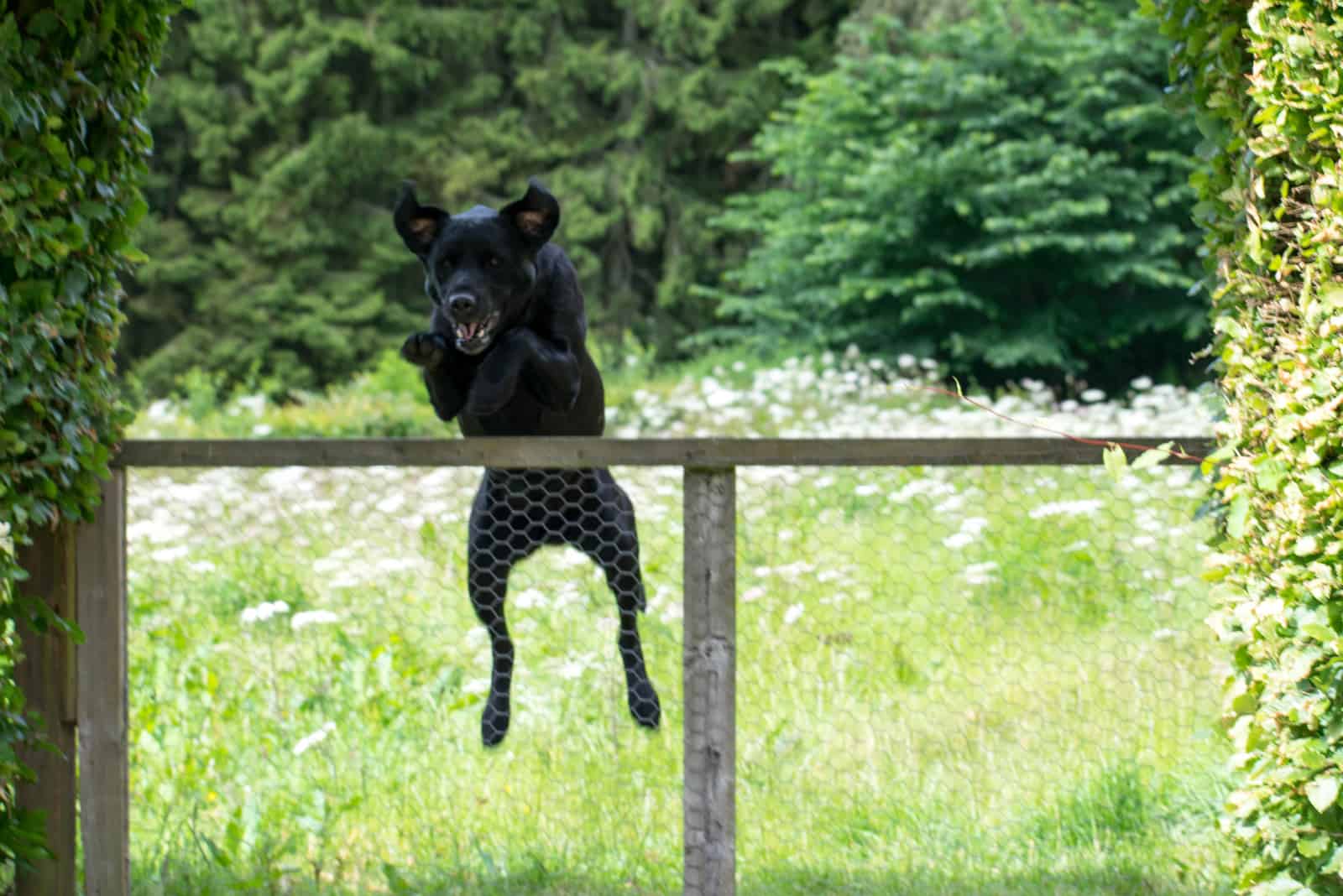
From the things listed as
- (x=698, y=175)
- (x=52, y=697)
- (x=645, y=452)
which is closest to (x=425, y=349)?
(x=645, y=452)

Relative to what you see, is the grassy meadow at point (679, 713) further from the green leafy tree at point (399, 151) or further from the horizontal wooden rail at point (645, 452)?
the green leafy tree at point (399, 151)

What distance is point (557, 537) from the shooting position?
11.5 feet

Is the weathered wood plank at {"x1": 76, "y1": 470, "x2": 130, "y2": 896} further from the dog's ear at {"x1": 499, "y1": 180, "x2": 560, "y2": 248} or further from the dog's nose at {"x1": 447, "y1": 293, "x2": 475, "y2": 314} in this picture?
the dog's ear at {"x1": 499, "y1": 180, "x2": 560, "y2": 248}

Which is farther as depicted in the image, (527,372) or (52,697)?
(527,372)

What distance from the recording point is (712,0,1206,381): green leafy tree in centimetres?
1266

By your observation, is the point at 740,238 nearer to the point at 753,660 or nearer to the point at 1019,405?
the point at 1019,405

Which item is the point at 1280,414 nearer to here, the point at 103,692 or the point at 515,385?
the point at 515,385

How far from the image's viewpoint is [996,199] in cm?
1295

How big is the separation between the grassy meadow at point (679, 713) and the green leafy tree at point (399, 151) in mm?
11722

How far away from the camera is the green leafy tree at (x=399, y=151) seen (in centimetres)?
1719

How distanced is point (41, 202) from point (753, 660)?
2.71 meters

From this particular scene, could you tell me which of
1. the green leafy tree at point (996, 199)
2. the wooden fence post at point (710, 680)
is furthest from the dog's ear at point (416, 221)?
the green leafy tree at point (996, 199)

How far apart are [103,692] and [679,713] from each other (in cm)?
182

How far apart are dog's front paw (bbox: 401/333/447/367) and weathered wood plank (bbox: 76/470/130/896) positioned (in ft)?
2.52
